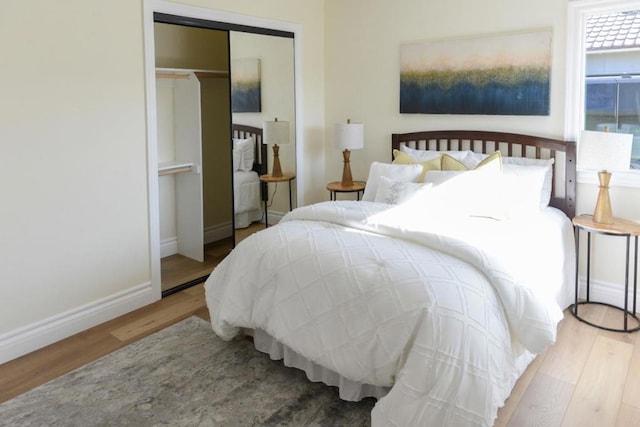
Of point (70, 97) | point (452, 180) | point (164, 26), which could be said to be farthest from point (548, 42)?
point (70, 97)

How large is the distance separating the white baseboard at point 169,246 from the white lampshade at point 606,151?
321 cm

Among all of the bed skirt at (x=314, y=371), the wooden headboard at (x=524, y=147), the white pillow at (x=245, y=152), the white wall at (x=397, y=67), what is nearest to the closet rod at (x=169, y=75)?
the white pillow at (x=245, y=152)

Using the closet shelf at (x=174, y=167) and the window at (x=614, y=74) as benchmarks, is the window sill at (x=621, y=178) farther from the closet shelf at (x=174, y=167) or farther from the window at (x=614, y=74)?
the closet shelf at (x=174, y=167)

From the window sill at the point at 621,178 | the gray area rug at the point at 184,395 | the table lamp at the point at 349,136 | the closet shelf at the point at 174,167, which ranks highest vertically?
the table lamp at the point at 349,136

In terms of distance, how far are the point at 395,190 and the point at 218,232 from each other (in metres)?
1.82

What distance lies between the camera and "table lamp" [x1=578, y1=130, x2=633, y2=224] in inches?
115

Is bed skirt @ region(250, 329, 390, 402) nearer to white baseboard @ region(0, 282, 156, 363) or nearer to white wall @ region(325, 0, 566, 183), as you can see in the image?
white baseboard @ region(0, 282, 156, 363)

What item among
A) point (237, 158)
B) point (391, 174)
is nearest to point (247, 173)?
point (237, 158)

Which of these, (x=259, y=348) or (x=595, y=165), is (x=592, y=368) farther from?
(x=259, y=348)

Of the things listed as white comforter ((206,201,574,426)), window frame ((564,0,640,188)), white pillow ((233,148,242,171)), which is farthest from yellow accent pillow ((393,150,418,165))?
white pillow ((233,148,242,171))

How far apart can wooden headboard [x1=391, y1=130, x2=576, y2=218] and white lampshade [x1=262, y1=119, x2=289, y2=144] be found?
1.17 m

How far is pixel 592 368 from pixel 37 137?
3.36 meters

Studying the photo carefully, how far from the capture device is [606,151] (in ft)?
9.71

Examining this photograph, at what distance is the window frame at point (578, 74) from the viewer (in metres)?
3.27
